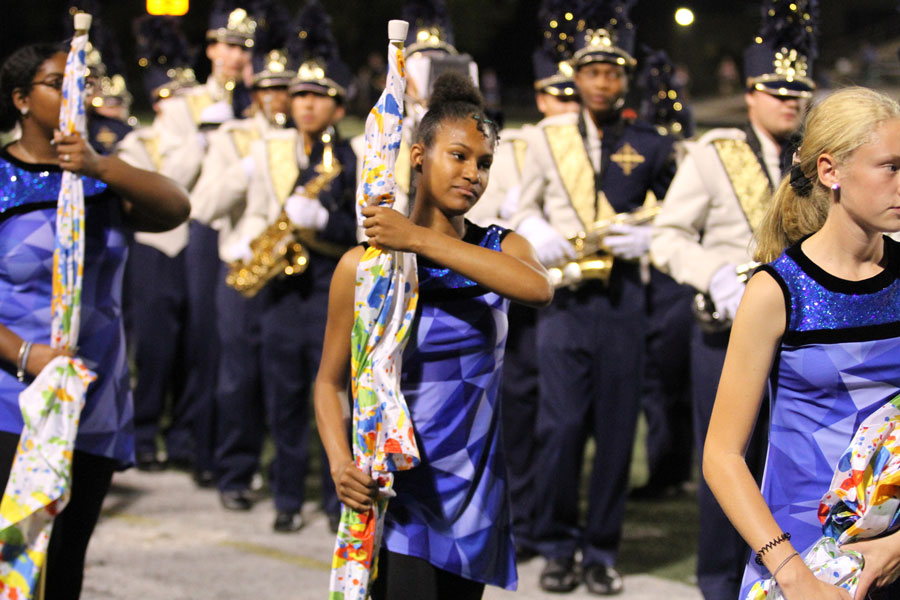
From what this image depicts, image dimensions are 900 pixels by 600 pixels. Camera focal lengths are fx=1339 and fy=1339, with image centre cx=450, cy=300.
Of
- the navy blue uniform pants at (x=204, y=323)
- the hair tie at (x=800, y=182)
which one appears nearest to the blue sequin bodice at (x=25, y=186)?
the hair tie at (x=800, y=182)

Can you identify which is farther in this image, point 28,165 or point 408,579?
point 28,165

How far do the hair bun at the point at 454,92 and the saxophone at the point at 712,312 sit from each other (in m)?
1.74

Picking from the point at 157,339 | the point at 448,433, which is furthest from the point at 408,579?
the point at 157,339

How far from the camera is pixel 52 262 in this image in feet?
13.9

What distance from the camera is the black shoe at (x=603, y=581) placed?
596cm

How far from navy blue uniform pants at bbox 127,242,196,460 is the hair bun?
5395mm

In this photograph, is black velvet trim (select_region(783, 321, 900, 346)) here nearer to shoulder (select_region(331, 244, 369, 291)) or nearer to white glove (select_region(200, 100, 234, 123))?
shoulder (select_region(331, 244, 369, 291))

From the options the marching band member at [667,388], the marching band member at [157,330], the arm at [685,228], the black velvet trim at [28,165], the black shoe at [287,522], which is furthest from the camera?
the marching band member at [157,330]

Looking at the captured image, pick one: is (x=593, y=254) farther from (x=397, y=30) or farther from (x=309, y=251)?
(x=397, y=30)

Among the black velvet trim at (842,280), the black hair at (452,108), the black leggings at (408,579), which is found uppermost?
the black hair at (452,108)

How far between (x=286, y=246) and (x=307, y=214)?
Answer: 0.26m

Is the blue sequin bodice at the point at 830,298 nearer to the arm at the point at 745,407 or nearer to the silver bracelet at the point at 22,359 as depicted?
the arm at the point at 745,407

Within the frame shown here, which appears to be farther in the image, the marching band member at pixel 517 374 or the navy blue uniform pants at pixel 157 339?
the navy blue uniform pants at pixel 157 339

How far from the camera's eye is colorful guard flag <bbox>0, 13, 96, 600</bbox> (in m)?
4.07
